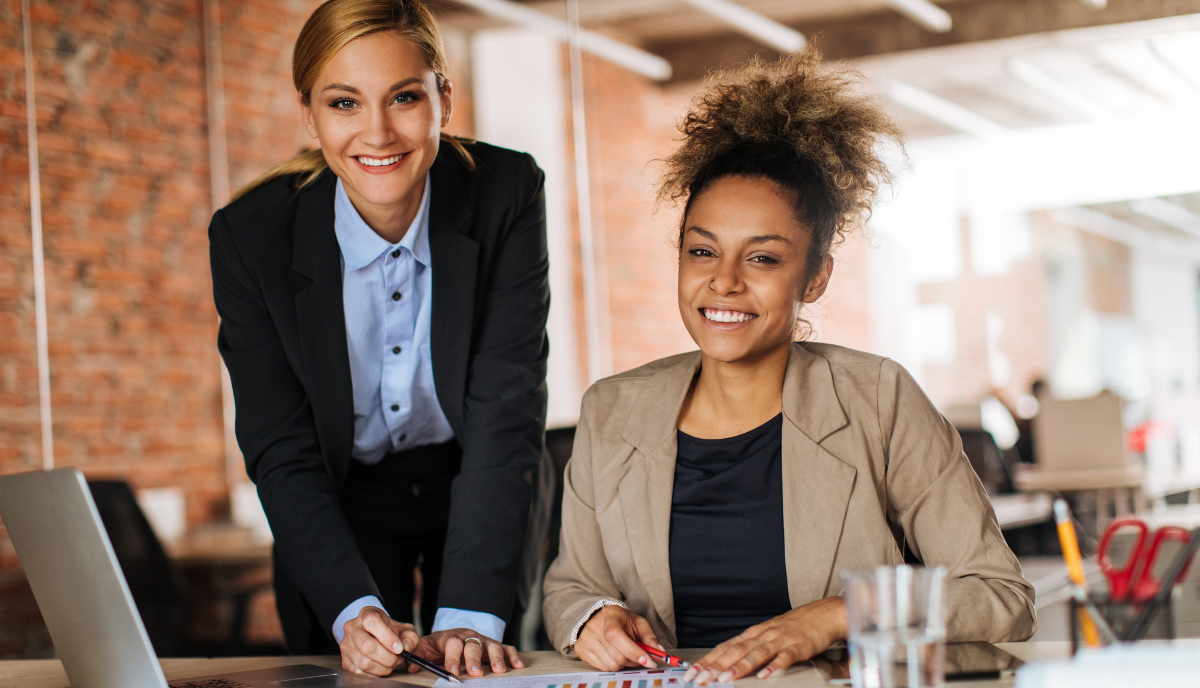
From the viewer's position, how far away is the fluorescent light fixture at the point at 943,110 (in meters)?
5.92

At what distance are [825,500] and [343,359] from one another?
728 mm

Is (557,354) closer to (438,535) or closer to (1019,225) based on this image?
(1019,225)

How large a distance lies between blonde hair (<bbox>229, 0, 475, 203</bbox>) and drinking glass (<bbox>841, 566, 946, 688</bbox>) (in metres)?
0.99

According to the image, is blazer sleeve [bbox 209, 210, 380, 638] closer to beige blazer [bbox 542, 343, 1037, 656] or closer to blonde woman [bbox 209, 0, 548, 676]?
blonde woman [bbox 209, 0, 548, 676]

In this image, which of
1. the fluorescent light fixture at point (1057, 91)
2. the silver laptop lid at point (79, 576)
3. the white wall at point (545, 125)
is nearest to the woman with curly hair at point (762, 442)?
the silver laptop lid at point (79, 576)

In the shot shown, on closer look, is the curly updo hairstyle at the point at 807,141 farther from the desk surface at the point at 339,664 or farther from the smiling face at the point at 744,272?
the desk surface at the point at 339,664

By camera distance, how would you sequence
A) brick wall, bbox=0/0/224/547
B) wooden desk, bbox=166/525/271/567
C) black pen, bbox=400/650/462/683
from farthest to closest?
brick wall, bbox=0/0/224/547 < wooden desk, bbox=166/525/271/567 < black pen, bbox=400/650/462/683

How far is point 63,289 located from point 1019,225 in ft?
16.1

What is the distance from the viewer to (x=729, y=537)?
1417 millimetres

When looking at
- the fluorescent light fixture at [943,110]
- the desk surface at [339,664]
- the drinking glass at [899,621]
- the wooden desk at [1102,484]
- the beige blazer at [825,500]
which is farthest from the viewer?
the fluorescent light fixture at [943,110]

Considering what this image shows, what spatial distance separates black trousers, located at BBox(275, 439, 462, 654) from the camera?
66.2 inches

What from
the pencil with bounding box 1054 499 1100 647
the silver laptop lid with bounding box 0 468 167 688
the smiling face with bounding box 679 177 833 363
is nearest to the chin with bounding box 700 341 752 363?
the smiling face with bounding box 679 177 833 363

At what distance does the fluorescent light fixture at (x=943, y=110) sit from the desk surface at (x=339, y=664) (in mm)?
5244

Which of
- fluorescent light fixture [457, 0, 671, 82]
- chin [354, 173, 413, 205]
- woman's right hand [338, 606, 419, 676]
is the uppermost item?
fluorescent light fixture [457, 0, 671, 82]
